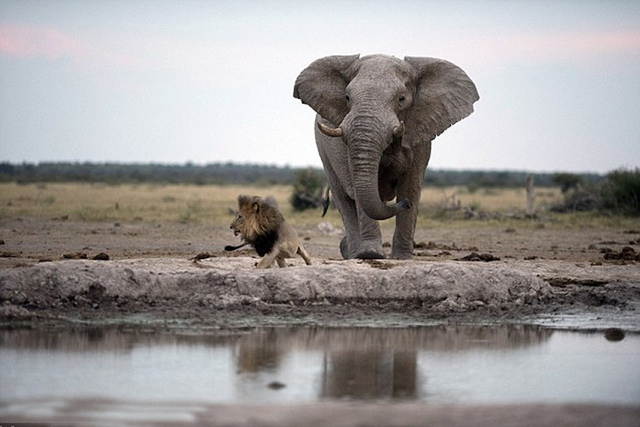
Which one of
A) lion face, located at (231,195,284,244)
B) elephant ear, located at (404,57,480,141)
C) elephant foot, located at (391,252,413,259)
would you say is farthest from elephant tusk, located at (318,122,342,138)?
elephant foot, located at (391,252,413,259)

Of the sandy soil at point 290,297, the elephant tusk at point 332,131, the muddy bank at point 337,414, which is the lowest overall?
the muddy bank at point 337,414

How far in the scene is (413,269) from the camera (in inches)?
486

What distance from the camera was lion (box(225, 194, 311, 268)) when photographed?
40.9 feet

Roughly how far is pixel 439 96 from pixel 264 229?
11.4 ft

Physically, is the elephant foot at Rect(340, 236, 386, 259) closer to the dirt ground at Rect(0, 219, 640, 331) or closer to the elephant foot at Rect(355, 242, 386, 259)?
the elephant foot at Rect(355, 242, 386, 259)

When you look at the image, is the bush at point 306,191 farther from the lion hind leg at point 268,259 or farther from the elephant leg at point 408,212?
the lion hind leg at point 268,259

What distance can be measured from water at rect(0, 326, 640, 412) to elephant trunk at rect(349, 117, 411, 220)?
8.94 ft

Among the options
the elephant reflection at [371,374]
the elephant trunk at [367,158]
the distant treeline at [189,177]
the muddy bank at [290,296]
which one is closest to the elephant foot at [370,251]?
the elephant trunk at [367,158]

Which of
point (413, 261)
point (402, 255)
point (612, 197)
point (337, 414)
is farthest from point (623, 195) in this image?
point (337, 414)

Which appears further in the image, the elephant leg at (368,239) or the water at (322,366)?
the elephant leg at (368,239)

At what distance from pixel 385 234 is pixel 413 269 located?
12938 millimetres

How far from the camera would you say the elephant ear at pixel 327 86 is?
14820mm

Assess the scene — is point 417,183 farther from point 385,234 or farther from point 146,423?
point 385,234

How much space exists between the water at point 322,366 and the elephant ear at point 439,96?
3.97 meters
